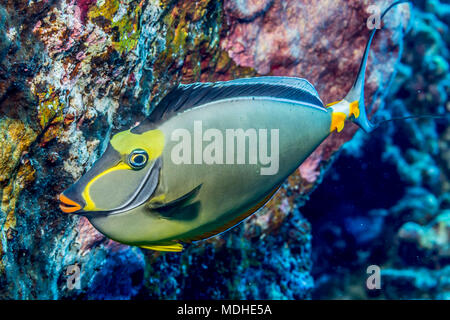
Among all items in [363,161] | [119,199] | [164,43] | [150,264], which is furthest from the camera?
[363,161]

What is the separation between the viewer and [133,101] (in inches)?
72.9

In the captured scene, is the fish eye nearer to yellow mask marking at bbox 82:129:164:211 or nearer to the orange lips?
yellow mask marking at bbox 82:129:164:211

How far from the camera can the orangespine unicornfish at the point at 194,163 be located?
1.08 metres

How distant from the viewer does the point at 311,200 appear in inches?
173

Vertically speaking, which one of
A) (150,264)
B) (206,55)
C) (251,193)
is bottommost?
(150,264)

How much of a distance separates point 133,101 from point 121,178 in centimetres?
91

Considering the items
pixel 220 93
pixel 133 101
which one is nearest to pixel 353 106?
pixel 220 93

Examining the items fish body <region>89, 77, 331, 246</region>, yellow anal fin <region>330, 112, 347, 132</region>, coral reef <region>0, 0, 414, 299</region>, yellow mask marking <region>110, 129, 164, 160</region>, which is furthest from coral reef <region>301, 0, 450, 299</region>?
yellow mask marking <region>110, 129, 164, 160</region>

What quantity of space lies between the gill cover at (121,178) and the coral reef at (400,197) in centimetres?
356

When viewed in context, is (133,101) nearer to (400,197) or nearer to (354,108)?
(354,108)

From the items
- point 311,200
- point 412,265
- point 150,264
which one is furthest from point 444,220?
point 150,264

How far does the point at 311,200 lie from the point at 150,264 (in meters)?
2.73
